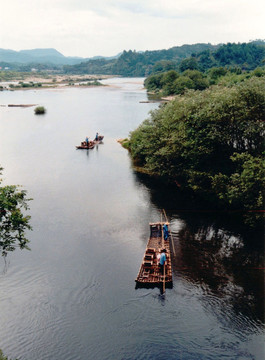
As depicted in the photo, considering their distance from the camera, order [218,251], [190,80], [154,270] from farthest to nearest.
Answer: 1. [190,80]
2. [218,251]
3. [154,270]

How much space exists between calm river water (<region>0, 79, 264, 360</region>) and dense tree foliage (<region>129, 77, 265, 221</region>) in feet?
12.0

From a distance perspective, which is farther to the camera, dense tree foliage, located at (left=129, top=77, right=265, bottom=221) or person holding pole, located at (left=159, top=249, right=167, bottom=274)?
dense tree foliage, located at (left=129, top=77, right=265, bottom=221)

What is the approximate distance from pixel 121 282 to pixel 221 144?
21654 millimetres

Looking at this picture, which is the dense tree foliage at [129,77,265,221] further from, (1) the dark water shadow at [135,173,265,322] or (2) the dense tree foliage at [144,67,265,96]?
(2) the dense tree foliage at [144,67,265,96]

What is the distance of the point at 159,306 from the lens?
2322 centimetres

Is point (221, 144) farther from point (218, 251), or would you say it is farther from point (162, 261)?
point (162, 261)

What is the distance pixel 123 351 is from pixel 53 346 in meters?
4.38

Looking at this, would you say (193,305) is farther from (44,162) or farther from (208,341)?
(44,162)

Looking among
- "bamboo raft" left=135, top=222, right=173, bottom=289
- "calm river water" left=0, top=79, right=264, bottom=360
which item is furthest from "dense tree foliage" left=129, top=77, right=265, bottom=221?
"bamboo raft" left=135, top=222, right=173, bottom=289

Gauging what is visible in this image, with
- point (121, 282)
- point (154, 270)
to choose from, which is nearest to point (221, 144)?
point (154, 270)

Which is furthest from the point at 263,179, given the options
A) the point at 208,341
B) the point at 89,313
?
the point at 89,313

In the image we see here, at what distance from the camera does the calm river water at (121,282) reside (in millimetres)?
20297

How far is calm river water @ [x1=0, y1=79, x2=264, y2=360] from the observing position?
20.3 meters

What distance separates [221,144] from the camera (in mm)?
39000
